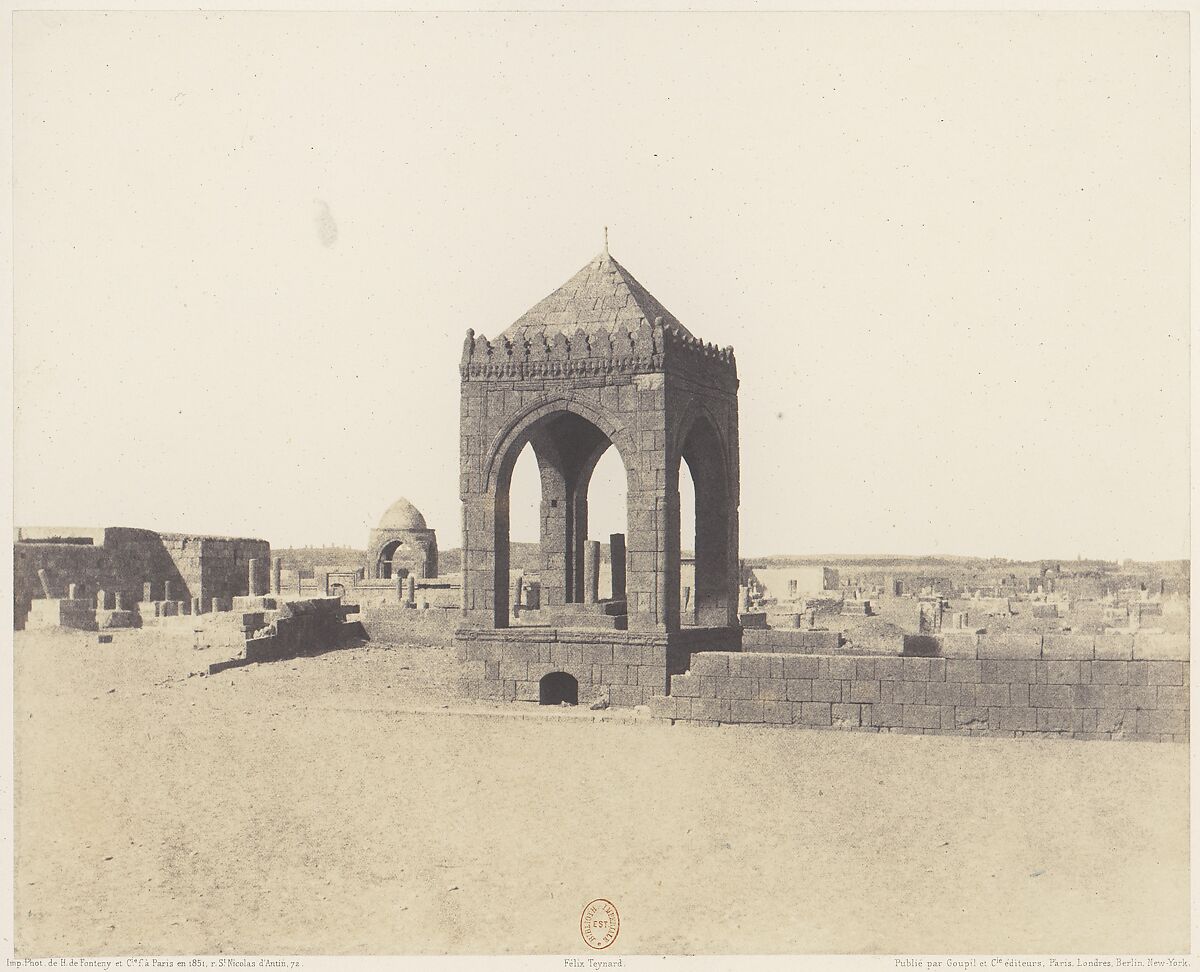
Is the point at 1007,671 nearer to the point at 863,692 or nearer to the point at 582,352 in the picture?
the point at 863,692

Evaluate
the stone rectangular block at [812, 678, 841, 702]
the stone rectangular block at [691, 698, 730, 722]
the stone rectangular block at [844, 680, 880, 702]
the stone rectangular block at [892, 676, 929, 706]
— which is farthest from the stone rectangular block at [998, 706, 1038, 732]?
the stone rectangular block at [691, 698, 730, 722]

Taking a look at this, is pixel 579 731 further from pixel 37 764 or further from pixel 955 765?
pixel 37 764

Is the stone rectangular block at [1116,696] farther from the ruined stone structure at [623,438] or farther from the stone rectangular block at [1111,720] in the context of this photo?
the ruined stone structure at [623,438]

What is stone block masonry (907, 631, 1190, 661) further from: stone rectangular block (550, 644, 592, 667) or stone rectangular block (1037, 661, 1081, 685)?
stone rectangular block (550, 644, 592, 667)

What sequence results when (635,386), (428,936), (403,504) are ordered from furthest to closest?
(403,504) < (635,386) < (428,936)

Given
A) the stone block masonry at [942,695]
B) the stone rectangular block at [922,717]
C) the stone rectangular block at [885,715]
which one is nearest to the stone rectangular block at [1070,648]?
the stone block masonry at [942,695]

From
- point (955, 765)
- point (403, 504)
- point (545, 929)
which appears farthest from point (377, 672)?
point (403, 504)
